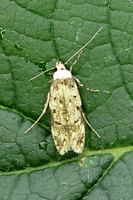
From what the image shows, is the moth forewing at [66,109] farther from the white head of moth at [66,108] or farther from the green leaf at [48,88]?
the green leaf at [48,88]

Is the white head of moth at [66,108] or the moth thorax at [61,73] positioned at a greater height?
the moth thorax at [61,73]

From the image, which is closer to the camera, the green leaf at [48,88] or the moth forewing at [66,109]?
the green leaf at [48,88]

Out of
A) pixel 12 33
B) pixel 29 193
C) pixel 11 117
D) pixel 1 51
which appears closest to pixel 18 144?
pixel 11 117

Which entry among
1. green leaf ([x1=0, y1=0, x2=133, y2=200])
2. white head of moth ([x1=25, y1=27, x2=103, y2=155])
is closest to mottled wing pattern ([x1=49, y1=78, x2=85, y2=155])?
white head of moth ([x1=25, y1=27, x2=103, y2=155])

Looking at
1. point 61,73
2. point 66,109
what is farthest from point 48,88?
point 66,109

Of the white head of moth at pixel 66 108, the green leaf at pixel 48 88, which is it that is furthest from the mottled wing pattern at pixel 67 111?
the green leaf at pixel 48 88

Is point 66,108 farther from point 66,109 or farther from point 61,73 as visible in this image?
point 61,73
